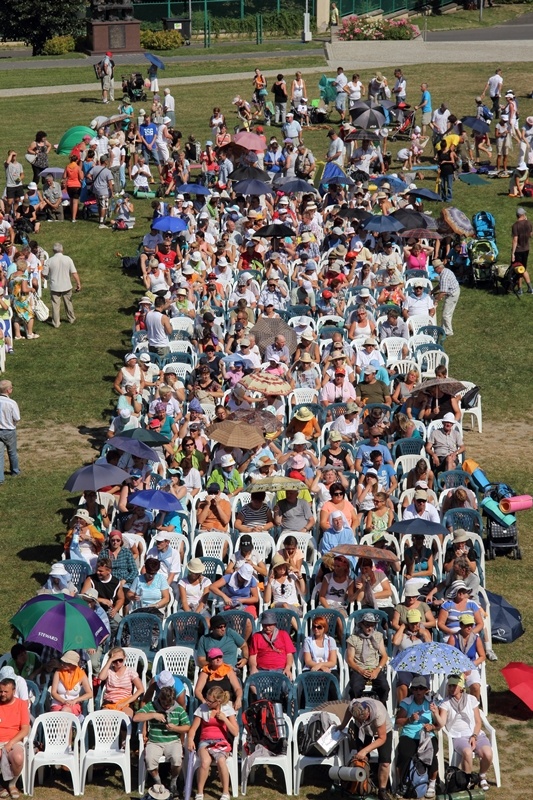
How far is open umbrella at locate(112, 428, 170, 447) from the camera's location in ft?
57.8

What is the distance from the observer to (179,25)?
5053 cm

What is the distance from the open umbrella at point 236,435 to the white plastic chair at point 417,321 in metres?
5.08

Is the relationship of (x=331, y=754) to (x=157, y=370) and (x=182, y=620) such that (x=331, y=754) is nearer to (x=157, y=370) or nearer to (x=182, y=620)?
(x=182, y=620)

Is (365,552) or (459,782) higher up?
(365,552)

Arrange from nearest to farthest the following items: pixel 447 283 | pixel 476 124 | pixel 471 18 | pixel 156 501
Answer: pixel 156 501
pixel 447 283
pixel 476 124
pixel 471 18

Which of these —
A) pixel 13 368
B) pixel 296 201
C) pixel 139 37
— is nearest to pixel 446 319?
pixel 296 201

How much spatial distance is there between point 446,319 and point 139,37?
25.2m

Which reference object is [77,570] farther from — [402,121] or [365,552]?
[402,121]

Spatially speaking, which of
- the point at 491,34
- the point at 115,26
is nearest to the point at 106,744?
the point at 115,26

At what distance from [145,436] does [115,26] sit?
102ft

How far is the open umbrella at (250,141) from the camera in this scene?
3048 centimetres

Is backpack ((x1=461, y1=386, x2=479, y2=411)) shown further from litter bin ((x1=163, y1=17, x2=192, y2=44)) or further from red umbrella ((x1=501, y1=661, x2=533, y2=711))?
litter bin ((x1=163, y1=17, x2=192, y2=44))

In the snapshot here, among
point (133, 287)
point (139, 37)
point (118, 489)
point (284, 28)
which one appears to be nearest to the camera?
point (118, 489)

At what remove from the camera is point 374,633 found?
1391 cm
